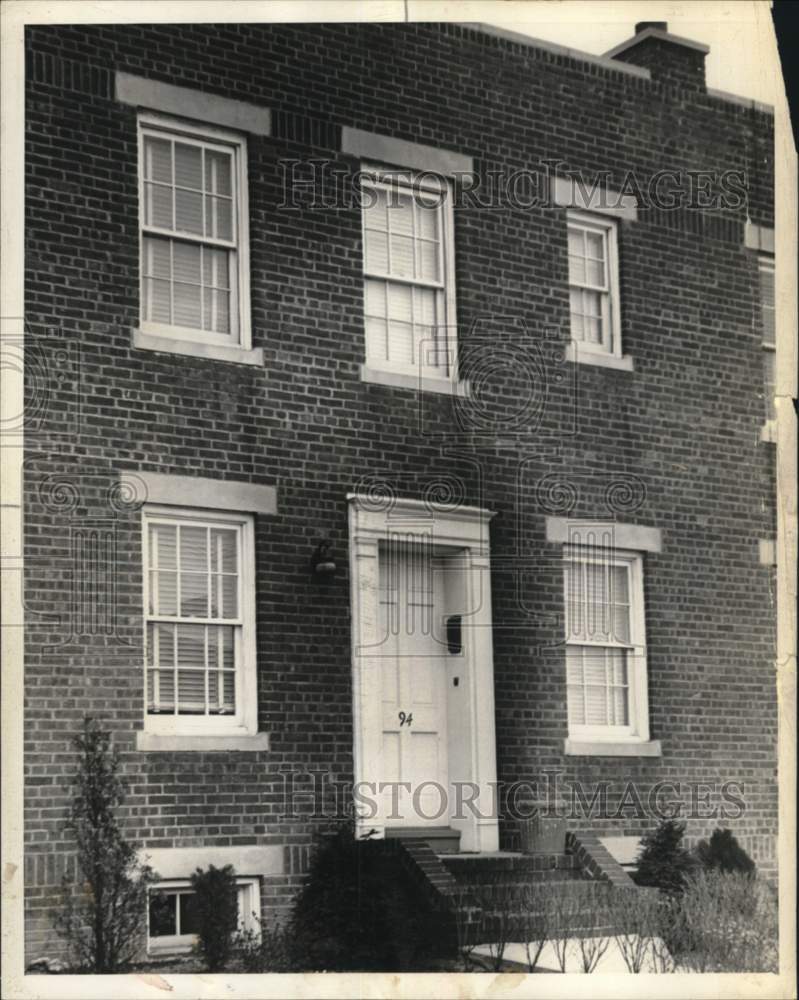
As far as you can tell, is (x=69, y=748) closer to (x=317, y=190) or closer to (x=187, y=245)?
(x=187, y=245)

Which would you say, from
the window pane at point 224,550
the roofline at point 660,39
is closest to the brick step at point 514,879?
the window pane at point 224,550

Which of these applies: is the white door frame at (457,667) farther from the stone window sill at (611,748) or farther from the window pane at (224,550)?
the window pane at (224,550)

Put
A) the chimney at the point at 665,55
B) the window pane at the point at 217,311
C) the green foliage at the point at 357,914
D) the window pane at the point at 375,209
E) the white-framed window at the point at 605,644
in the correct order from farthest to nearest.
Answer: the white-framed window at the point at 605,644 < the chimney at the point at 665,55 < the window pane at the point at 375,209 < the window pane at the point at 217,311 < the green foliage at the point at 357,914

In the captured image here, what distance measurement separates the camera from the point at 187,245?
11.9 metres

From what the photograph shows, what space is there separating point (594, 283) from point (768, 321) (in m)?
1.79

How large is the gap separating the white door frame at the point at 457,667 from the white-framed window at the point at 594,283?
2.07m

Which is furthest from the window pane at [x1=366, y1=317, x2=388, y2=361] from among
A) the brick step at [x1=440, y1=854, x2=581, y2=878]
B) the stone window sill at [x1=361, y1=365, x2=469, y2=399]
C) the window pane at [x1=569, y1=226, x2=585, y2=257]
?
the brick step at [x1=440, y1=854, x2=581, y2=878]

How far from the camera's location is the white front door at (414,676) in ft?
40.5

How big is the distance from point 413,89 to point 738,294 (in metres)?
3.58

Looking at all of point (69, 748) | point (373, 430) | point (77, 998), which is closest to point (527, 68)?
point (373, 430)

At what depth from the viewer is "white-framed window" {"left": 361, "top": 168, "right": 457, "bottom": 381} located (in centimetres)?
1267

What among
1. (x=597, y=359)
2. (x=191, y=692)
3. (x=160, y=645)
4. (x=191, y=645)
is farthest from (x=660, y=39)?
(x=191, y=692)

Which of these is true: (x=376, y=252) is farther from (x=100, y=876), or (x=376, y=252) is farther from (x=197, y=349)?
(x=100, y=876)

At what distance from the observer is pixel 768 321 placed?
14.7 meters
